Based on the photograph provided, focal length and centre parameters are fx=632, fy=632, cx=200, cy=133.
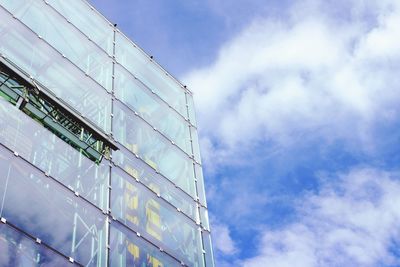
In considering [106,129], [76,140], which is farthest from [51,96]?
[106,129]

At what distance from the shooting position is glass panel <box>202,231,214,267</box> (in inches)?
746

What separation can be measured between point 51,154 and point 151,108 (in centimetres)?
749

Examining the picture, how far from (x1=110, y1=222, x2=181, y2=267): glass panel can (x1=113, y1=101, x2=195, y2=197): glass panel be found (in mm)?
3715

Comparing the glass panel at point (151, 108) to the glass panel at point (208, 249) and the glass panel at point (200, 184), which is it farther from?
the glass panel at point (208, 249)

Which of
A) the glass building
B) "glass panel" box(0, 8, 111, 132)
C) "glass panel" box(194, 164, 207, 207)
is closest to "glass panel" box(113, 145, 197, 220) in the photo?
the glass building

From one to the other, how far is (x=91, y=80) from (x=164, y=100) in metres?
4.74

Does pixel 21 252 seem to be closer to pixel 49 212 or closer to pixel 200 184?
pixel 49 212

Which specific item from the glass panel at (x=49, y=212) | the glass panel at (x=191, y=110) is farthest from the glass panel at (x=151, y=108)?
the glass panel at (x=49, y=212)

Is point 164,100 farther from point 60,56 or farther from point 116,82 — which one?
point 60,56

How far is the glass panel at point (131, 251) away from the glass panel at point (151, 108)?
6.10 meters

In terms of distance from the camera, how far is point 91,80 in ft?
65.8

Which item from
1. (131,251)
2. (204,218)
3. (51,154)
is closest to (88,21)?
(204,218)

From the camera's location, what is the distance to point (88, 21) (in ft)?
76.8

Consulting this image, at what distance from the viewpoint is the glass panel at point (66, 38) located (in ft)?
64.1
